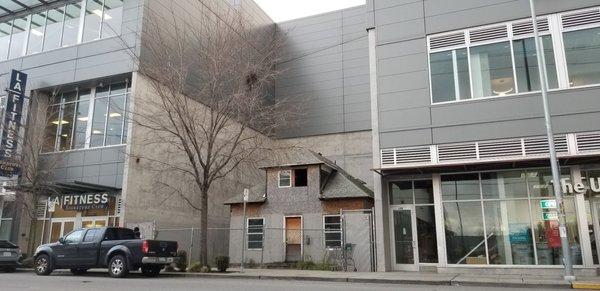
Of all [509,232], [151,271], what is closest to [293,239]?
[151,271]

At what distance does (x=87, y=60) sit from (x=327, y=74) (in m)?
16.7

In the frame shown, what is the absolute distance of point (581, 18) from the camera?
17.0 meters

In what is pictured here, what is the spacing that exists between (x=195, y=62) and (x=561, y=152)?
1922 cm

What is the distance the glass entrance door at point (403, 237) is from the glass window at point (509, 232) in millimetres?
2795

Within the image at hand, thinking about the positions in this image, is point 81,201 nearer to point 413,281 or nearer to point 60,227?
point 60,227

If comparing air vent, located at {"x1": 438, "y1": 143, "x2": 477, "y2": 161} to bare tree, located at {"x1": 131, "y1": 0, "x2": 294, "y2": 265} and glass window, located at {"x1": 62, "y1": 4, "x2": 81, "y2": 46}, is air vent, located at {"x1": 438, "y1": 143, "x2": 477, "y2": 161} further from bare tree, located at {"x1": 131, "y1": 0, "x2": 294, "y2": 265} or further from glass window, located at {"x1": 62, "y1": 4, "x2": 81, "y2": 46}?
glass window, located at {"x1": 62, "y1": 4, "x2": 81, "y2": 46}

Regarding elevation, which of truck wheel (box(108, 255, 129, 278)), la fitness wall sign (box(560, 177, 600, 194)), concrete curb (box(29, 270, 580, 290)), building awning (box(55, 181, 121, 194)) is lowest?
concrete curb (box(29, 270, 580, 290))

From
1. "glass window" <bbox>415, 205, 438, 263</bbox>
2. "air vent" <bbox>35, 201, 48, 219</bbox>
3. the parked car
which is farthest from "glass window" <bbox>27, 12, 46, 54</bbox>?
"glass window" <bbox>415, 205, 438, 263</bbox>

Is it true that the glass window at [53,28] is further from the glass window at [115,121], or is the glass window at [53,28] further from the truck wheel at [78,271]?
the truck wheel at [78,271]

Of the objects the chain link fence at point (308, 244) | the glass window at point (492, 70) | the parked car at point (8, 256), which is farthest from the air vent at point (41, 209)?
the glass window at point (492, 70)

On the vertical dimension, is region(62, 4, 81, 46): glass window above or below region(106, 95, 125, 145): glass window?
above

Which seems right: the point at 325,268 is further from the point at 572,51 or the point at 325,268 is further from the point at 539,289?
the point at 572,51

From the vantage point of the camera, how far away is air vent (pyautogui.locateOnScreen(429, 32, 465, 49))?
61.0 ft

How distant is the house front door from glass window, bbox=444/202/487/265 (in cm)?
717
